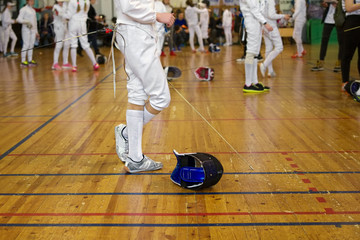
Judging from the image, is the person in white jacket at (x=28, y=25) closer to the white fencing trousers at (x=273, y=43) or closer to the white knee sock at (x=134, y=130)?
the white fencing trousers at (x=273, y=43)

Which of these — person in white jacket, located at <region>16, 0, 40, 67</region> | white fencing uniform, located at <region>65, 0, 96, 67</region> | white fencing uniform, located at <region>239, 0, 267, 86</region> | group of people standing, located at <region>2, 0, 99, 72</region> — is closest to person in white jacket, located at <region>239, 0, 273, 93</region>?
white fencing uniform, located at <region>239, 0, 267, 86</region>

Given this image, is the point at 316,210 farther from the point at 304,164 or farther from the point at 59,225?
the point at 59,225

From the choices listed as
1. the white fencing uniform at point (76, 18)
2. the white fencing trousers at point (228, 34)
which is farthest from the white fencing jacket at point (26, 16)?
the white fencing trousers at point (228, 34)

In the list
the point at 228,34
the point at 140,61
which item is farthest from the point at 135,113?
the point at 228,34

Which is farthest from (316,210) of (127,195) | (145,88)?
(145,88)

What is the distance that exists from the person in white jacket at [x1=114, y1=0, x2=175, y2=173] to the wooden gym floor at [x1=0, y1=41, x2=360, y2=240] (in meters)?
0.41

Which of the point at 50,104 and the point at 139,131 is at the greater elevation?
the point at 139,131

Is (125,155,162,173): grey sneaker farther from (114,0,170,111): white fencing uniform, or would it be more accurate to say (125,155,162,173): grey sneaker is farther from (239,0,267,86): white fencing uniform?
(239,0,267,86): white fencing uniform

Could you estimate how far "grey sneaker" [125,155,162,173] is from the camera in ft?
11.2

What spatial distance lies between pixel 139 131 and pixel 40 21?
15965 mm

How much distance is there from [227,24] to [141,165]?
14813mm

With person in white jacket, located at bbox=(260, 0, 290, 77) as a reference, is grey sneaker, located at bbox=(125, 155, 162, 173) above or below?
below

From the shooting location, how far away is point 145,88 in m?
3.23

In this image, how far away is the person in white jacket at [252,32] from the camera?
20.2 ft
